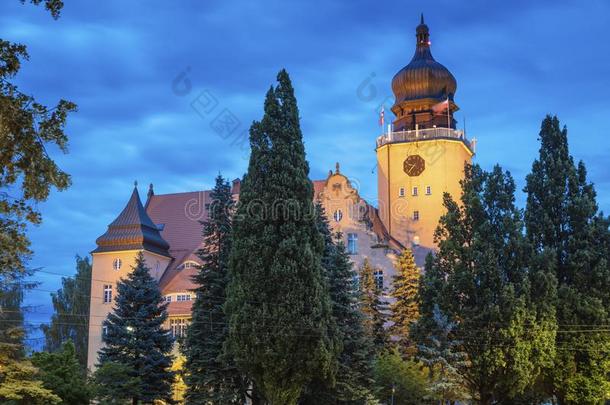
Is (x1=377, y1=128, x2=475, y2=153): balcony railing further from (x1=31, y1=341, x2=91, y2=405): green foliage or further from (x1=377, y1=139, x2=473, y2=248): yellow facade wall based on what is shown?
(x1=31, y1=341, x2=91, y2=405): green foliage

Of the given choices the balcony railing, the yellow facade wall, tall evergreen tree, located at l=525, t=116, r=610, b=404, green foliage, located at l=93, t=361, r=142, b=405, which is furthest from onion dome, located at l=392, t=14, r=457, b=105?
green foliage, located at l=93, t=361, r=142, b=405

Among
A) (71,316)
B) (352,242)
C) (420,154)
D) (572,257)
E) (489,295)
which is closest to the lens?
(489,295)

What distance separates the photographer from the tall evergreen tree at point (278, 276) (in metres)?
27.4

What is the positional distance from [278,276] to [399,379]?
11.1 meters

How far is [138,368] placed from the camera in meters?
35.0

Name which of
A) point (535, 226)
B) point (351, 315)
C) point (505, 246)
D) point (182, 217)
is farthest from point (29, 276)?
point (182, 217)

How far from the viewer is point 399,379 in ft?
119

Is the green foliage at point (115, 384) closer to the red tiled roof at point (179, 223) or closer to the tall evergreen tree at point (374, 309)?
the tall evergreen tree at point (374, 309)

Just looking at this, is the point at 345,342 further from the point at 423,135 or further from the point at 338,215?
the point at 423,135

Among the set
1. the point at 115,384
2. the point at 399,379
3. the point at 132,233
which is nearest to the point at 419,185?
the point at 132,233

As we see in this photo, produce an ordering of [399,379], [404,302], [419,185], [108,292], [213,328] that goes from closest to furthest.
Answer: [213,328]
[399,379]
[404,302]
[108,292]
[419,185]

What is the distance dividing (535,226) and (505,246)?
3280 mm

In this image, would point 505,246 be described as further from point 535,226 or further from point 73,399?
point 73,399

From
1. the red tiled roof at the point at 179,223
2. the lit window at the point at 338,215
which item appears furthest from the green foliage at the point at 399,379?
the red tiled roof at the point at 179,223
